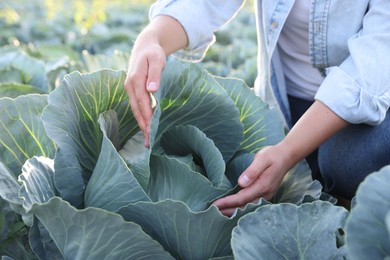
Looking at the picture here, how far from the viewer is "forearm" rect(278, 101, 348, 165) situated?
118cm

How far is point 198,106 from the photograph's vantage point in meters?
1.28

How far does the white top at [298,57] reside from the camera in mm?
1503

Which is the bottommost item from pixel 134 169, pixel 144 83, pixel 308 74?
pixel 308 74

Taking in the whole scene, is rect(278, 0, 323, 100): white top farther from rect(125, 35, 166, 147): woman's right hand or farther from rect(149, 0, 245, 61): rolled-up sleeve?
rect(125, 35, 166, 147): woman's right hand

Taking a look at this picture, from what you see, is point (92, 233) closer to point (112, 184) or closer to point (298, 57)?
point (112, 184)

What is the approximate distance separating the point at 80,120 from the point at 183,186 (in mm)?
235

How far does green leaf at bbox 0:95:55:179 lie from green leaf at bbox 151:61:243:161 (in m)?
0.23

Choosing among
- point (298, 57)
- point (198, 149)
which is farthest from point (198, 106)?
point (298, 57)

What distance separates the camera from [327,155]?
1526 millimetres

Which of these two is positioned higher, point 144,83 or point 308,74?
point 144,83

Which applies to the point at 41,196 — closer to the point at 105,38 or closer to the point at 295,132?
the point at 295,132

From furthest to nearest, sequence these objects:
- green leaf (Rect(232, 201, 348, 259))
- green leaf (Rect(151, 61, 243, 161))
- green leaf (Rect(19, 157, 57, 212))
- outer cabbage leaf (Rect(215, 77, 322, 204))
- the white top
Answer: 1. the white top
2. outer cabbage leaf (Rect(215, 77, 322, 204))
3. green leaf (Rect(151, 61, 243, 161))
4. green leaf (Rect(19, 157, 57, 212))
5. green leaf (Rect(232, 201, 348, 259))

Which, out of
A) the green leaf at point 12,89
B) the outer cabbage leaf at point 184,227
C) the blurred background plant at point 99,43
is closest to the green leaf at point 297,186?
the outer cabbage leaf at point 184,227

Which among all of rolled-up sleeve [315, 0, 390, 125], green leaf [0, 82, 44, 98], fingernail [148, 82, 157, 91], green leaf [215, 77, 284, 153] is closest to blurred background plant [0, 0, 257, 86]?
green leaf [0, 82, 44, 98]
